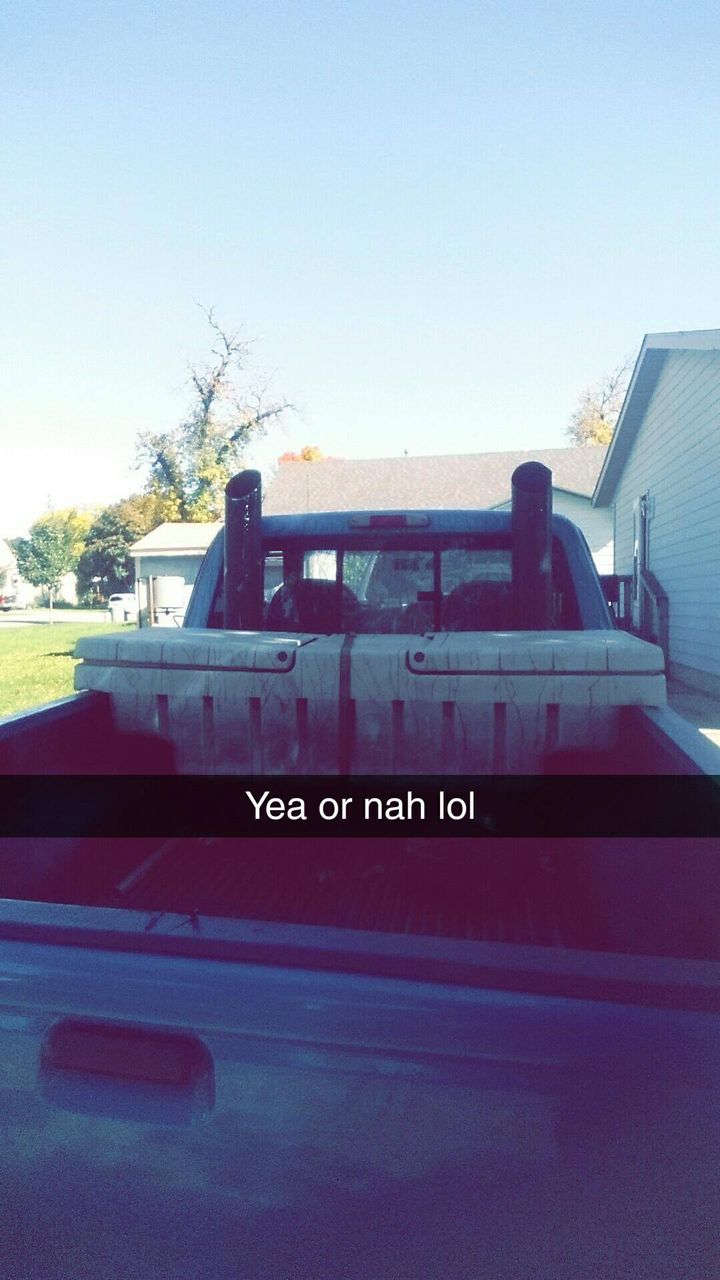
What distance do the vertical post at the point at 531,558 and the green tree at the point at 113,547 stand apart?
5989 cm

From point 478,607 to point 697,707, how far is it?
927 cm

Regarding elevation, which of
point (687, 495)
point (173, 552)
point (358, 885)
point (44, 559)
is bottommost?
point (358, 885)

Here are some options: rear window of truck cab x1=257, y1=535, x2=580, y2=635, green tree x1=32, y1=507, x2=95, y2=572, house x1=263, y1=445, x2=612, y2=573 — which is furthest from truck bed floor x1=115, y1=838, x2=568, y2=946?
green tree x1=32, y1=507, x2=95, y2=572

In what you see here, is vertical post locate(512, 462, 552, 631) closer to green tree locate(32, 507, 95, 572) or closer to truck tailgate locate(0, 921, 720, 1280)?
truck tailgate locate(0, 921, 720, 1280)

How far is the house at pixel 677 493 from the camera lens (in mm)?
12695

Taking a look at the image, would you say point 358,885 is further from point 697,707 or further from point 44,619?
point 44,619

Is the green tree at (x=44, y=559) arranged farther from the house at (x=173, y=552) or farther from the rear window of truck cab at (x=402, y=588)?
the rear window of truck cab at (x=402, y=588)

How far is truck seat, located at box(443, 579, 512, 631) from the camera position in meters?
3.61

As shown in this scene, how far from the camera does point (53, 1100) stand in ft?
4.10

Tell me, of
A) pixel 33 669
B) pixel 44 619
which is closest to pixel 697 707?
pixel 33 669

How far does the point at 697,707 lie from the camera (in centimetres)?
1210

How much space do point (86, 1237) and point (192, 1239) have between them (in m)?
0.15

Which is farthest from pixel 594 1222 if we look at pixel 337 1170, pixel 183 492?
pixel 183 492

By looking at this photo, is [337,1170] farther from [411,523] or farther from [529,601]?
[411,523]
